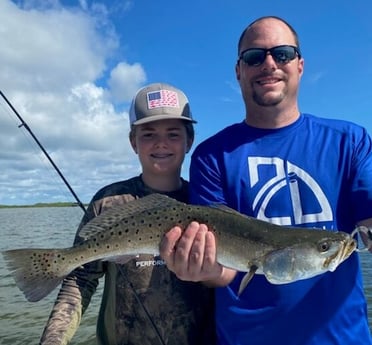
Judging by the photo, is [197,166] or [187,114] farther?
[187,114]

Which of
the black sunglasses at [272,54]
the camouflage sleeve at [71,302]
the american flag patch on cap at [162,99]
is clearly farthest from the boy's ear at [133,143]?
the black sunglasses at [272,54]

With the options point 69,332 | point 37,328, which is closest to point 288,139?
point 69,332

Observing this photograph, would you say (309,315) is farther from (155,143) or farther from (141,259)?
(155,143)

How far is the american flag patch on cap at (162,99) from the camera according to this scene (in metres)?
4.50

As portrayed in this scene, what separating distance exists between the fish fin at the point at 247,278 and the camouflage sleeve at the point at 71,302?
1668mm

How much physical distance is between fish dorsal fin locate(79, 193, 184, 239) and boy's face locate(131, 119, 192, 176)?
71cm

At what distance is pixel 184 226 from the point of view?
11.5 feet

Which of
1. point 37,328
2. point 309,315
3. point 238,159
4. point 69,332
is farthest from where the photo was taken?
point 37,328

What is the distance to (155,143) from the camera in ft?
14.7

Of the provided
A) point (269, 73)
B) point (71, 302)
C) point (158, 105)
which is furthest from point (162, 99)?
point (71, 302)

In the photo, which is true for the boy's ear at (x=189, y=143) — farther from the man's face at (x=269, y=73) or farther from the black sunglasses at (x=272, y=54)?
the black sunglasses at (x=272, y=54)

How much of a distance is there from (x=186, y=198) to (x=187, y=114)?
2.78 ft

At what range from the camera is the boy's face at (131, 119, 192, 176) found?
448 centimetres

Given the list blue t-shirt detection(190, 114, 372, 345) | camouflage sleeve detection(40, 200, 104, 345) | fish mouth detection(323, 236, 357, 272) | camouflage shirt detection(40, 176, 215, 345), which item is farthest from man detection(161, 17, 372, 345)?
camouflage sleeve detection(40, 200, 104, 345)
